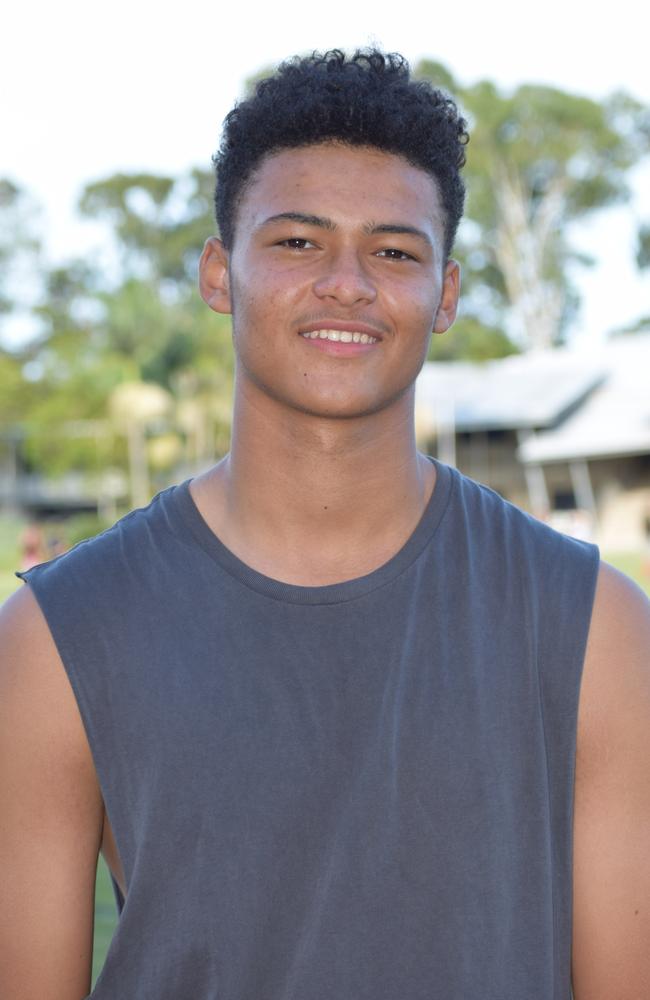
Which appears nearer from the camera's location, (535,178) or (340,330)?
(340,330)

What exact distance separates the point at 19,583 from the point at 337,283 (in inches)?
822

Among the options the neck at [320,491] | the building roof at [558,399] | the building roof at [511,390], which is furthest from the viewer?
the building roof at [511,390]

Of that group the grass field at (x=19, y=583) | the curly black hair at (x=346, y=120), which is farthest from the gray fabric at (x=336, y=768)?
the grass field at (x=19, y=583)

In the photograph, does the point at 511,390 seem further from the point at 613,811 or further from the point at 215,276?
the point at 613,811

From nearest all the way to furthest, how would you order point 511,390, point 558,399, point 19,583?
point 19,583 → point 558,399 → point 511,390

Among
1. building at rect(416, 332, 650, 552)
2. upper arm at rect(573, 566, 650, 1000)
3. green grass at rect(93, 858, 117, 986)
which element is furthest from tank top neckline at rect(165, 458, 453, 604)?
building at rect(416, 332, 650, 552)

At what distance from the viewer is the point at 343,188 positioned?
2.11m

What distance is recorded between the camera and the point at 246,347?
7.03ft

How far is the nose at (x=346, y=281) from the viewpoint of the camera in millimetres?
2062

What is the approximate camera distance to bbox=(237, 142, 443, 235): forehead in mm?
2100

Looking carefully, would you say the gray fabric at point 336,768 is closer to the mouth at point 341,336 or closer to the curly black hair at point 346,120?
the mouth at point 341,336

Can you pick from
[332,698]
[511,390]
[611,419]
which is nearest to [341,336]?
[332,698]

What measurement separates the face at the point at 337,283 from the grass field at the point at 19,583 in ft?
6.68

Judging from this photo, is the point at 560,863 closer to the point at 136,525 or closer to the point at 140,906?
the point at 140,906
